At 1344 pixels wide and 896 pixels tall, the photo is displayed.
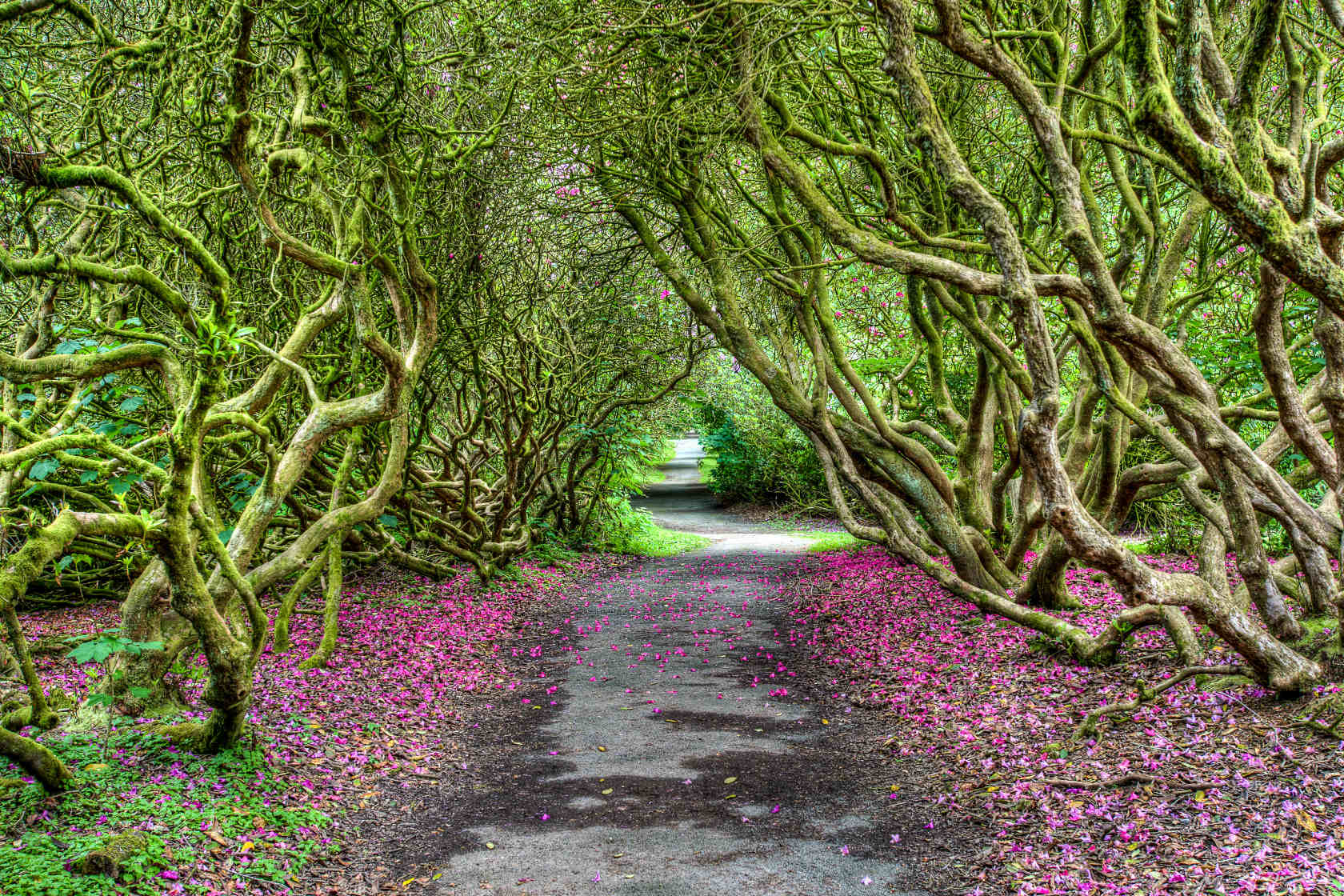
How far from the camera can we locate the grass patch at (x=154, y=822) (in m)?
3.78

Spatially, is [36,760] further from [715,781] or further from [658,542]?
[658,542]

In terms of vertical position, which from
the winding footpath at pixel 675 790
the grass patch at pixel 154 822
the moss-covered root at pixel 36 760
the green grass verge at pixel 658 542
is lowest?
the green grass verge at pixel 658 542

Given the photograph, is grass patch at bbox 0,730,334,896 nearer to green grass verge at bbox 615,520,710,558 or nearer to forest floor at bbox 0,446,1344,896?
forest floor at bbox 0,446,1344,896

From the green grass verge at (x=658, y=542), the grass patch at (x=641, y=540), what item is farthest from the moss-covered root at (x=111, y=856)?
the green grass verge at (x=658, y=542)

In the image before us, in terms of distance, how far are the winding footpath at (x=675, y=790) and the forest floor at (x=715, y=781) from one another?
0.02 meters

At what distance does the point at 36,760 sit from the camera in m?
4.20

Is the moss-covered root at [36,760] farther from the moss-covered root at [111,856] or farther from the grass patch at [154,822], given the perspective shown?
the moss-covered root at [111,856]

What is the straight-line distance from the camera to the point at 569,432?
1636cm

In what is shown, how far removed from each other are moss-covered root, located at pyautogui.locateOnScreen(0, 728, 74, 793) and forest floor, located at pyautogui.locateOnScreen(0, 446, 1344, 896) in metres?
0.11

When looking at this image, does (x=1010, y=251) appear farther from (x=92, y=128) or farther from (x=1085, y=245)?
(x=92, y=128)

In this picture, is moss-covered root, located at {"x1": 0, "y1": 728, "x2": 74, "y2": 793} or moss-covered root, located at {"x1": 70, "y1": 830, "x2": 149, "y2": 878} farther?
moss-covered root, located at {"x1": 0, "y1": 728, "x2": 74, "y2": 793}

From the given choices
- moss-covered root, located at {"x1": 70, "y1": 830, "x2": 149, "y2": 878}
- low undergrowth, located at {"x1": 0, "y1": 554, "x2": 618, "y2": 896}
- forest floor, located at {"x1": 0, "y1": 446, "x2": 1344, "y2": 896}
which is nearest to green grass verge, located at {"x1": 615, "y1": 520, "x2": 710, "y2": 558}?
low undergrowth, located at {"x1": 0, "y1": 554, "x2": 618, "y2": 896}

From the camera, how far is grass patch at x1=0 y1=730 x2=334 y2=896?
12.4ft

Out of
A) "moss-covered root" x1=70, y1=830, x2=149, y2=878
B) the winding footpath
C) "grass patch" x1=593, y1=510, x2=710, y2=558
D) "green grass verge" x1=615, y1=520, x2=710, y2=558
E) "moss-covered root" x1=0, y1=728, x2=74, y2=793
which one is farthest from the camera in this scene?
"green grass verge" x1=615, y1=520, x2=710, y2=558
